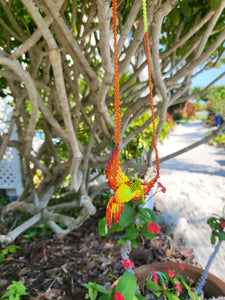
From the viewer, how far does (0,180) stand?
3.23m

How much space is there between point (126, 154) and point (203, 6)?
118 centimetres

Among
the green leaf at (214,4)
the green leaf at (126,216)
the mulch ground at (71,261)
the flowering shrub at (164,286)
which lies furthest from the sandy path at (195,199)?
the green leaf at (214,4)

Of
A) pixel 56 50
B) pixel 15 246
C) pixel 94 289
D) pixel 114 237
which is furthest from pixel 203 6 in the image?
pixel 15 246

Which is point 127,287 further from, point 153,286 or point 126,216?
point 126,216

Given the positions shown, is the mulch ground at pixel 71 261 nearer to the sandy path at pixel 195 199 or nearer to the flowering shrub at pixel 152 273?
the sandy path at pixel 195 199

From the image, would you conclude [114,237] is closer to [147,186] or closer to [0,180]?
[147,186]

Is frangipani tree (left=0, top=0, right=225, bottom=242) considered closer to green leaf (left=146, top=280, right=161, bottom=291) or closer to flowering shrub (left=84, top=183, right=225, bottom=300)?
flowering shrub (left=84, top=183, right=225, bottom=300)

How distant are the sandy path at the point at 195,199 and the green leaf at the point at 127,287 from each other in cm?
119

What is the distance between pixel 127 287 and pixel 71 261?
1.00m

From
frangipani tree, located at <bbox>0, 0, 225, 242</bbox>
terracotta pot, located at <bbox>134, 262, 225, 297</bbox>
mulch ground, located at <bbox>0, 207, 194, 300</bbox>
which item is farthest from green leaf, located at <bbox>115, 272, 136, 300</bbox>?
frangipani tree, located at <bbox>0, 0, 225, 242</bbox>

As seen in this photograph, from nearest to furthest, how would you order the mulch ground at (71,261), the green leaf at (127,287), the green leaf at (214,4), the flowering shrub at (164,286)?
the green leaf at (127,287)
the flowering shrub at (164,286)
the green leaf at (214,4)
the mulch ground at (71,261)

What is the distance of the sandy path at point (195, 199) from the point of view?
212cm

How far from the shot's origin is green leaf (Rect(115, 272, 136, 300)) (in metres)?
0.92

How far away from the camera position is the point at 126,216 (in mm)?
1265
